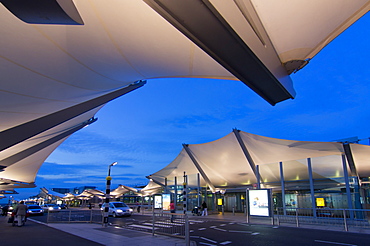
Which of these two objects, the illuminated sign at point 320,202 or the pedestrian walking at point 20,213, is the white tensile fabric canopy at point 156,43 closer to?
the pedestrian walking at point 20,213

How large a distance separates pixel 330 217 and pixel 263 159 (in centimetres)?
700

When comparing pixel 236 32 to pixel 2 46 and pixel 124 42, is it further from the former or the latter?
pixel 2 46

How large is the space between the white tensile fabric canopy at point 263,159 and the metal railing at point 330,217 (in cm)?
301

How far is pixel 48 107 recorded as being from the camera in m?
6.92

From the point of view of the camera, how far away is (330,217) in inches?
642

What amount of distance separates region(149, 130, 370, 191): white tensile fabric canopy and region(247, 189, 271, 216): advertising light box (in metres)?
4.19

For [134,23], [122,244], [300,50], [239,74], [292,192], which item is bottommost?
[122,244]

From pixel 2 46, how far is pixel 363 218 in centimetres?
1917

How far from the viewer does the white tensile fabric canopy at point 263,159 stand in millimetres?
18438

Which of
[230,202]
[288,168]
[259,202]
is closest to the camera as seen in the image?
[259,202]

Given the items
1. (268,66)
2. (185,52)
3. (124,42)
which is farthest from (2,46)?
(268,66)

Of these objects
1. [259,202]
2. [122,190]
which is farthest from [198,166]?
[122,190]

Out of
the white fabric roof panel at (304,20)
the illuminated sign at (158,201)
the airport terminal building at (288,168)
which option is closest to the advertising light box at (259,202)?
the airport terminal building at (288,168)

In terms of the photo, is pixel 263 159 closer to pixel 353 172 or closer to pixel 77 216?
pixel 353 172
